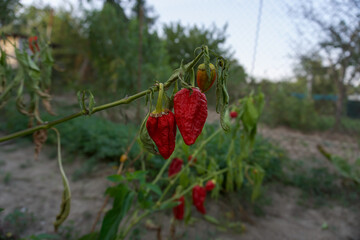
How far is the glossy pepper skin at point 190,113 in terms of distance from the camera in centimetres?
35

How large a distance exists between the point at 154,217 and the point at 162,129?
1411 millimetres

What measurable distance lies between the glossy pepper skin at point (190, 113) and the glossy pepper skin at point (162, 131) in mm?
15

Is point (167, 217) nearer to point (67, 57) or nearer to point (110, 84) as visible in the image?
point (110, 84)

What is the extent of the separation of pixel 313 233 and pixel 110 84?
263 centimetres

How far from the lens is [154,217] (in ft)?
5.33

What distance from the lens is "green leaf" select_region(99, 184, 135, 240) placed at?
65cm

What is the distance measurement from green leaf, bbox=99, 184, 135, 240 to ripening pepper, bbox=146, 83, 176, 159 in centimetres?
39

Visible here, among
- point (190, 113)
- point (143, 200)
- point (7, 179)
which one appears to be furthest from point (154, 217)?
point (190, 113)

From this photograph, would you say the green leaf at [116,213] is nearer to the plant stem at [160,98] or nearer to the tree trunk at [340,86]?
the plant stem at [160,98]

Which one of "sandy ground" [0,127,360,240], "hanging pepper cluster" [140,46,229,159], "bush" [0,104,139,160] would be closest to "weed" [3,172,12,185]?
"sandy ground" [0,127,360,240]

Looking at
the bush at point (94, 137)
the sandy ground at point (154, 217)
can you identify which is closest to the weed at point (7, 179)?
the sandy ground at point (154, 217)

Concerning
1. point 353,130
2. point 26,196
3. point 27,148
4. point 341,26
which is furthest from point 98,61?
point 353,130

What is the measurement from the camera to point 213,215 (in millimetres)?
1718

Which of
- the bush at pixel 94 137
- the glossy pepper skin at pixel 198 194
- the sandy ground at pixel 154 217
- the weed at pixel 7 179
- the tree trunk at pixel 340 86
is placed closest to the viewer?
the glossy pepper skin at pixel 198 194
